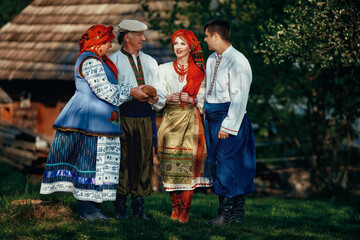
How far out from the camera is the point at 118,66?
188 inches

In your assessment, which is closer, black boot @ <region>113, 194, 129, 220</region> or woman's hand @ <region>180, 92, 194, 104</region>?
woman's hand @ <region>180, 92, 194, 104</region>

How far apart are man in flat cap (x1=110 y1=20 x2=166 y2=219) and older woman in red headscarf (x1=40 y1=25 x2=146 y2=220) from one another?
0.60 feet

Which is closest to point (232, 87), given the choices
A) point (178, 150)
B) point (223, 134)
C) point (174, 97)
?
point (223, 134)

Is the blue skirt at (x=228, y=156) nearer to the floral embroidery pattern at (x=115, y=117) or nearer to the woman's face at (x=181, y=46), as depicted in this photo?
the woman's face at (x=181, y=46)

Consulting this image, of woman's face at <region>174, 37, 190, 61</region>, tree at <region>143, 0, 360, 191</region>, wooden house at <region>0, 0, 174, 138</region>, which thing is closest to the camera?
woman's face at <region>174, 37, 190, 61</region>

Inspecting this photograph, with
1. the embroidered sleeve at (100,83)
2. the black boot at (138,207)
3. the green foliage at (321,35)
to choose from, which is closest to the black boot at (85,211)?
the black boot at (138,207)

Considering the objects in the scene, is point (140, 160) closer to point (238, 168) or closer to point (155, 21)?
point (238, 168)

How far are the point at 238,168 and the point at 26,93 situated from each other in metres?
8.77

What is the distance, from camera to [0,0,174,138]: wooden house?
10250 mm

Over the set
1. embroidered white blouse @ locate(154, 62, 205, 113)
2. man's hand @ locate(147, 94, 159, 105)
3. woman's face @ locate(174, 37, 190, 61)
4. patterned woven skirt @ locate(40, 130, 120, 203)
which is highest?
woman's face @ locate(174, 37, 190, 61)

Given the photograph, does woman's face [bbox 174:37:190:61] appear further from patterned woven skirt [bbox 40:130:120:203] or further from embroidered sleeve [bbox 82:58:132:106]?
patterned woven skirt [bbox 40:130:120:203]

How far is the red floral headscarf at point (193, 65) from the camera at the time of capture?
15.4 ft

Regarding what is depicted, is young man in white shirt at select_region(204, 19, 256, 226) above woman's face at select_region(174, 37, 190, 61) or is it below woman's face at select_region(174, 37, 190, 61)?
below

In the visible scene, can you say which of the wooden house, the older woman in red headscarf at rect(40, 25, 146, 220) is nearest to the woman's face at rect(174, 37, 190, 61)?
the older woman in red headscarf at rect(40, 25, 146, 220)
